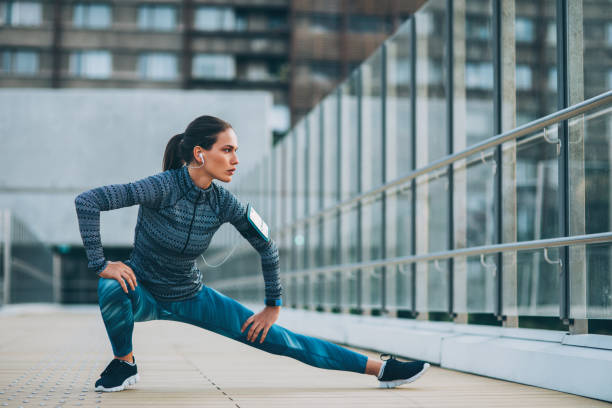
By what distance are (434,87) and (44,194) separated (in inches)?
1093

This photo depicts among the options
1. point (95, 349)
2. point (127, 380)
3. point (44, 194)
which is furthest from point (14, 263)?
point (127, 380)

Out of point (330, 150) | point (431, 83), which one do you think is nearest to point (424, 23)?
point (431, 83)

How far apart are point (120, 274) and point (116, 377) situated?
50 cm

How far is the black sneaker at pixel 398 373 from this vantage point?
4.32m

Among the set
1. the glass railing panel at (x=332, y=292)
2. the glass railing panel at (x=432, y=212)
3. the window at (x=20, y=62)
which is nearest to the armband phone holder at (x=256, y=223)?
the glass railing panel at (x=432, y=212)

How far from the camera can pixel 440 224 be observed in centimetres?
686

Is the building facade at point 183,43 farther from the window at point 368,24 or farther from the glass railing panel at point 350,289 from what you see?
the glass railing panel at point 350,289

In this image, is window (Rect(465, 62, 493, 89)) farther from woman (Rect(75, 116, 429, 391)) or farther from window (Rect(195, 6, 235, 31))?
window (Rect(195, 6, 235, 31))

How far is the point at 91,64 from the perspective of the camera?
46.6m

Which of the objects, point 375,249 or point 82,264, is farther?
point 82,264

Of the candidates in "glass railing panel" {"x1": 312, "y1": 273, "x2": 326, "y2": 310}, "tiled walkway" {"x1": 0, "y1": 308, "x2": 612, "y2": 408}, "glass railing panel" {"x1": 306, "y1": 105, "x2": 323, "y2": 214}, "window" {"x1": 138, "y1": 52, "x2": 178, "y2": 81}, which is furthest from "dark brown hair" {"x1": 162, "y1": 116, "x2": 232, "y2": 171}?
"window" {"x1": 138, "y1": 52, "x2": 178, "y2": 81}

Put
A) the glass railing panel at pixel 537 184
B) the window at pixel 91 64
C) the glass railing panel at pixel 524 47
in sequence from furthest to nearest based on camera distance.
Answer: the window at pixel 91 64 < the glass railing panel at pixel 524 47 < the glass railing panel at pixel 537 184

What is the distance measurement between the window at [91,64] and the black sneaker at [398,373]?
145ft

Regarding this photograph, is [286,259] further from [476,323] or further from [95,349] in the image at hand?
[476,323]
